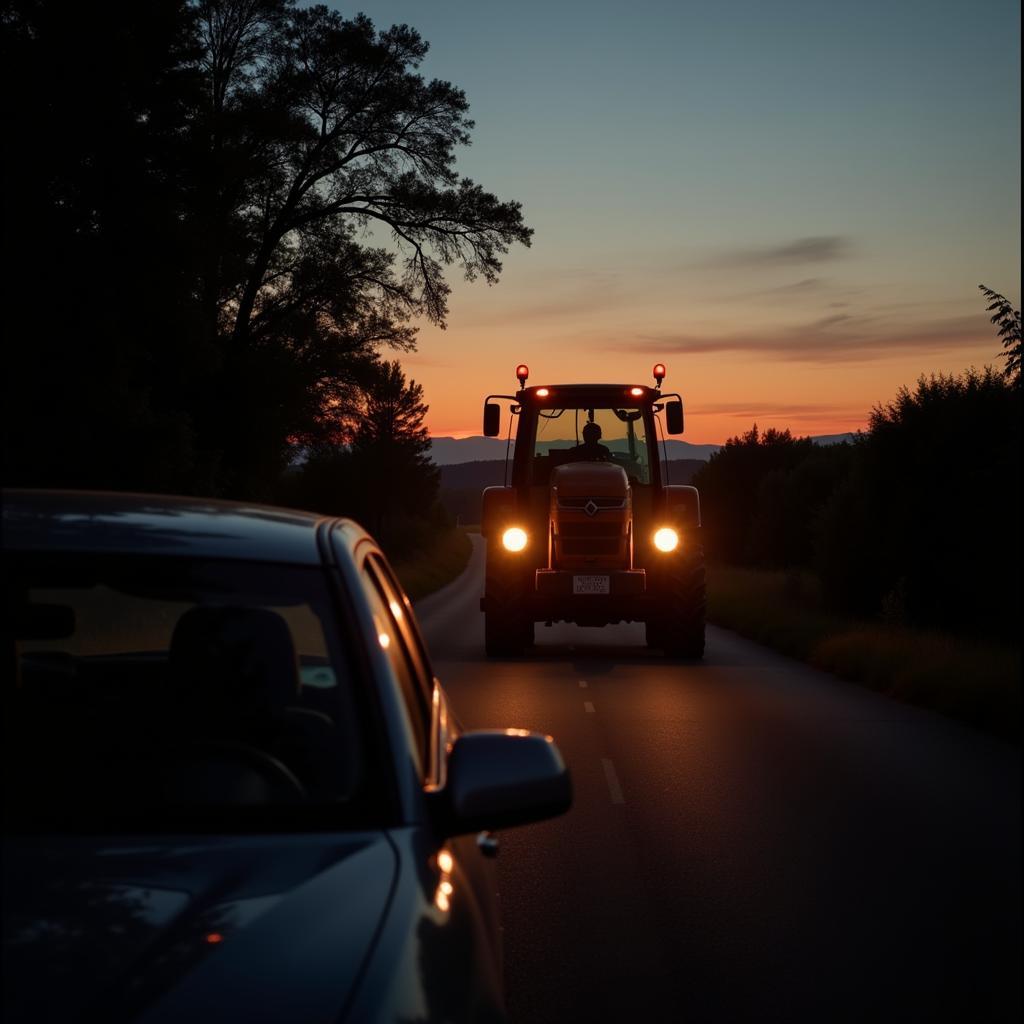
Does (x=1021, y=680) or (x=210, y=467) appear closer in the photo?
(x=1021, y=680)

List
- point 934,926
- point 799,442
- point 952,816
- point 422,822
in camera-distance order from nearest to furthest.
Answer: point 952,816 < point 934,926 < point 422,822 < point 799,442

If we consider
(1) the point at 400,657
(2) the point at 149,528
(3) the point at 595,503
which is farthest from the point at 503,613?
(2) the point at 149,528

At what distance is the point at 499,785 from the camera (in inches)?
122

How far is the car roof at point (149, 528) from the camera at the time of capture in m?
3.33

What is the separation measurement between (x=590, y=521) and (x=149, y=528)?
1739cm

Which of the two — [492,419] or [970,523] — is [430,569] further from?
[970,523]

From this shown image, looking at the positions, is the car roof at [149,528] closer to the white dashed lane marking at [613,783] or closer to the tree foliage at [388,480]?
the white dashed lane marking at [613,783]

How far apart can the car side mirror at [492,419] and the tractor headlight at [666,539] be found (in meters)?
2.55

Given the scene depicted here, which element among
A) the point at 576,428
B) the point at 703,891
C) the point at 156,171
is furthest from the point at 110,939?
the point at 156,171

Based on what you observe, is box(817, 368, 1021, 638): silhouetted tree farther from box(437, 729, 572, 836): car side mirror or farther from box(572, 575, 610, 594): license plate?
box(572, 575, 610, 594): license plate

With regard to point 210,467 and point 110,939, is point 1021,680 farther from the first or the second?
point 210,467

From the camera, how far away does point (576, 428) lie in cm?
2136

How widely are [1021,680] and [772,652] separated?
77.4ft

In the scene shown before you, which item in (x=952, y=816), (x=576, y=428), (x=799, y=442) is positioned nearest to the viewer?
(x=952, y=816)
